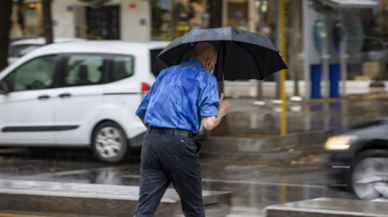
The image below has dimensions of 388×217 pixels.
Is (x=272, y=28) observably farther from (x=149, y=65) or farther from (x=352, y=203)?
(x=352, y=203)

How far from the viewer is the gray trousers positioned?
16.9ft

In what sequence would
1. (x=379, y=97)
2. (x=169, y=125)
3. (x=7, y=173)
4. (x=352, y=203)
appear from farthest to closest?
(x=379, y=97)
(x=7, y=173)
(x=352, y=203)
(x=169, y=125)

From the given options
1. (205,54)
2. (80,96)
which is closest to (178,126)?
(205,54)

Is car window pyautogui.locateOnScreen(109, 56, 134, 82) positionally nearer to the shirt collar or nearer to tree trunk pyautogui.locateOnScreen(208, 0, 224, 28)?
tree trunk pyautogui.locateOnScreen(208, 0, 224, 28)

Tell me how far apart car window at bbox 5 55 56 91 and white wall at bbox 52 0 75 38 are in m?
12.4

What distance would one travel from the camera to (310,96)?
20.9 m

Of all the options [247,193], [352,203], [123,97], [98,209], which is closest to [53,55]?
[123,97]

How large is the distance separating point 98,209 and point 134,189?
2.01 feet

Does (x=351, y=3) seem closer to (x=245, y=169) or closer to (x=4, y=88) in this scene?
(x=245, y=169)

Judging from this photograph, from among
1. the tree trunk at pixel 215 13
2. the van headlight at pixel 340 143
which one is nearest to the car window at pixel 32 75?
the tree trunk at pixel 215 13

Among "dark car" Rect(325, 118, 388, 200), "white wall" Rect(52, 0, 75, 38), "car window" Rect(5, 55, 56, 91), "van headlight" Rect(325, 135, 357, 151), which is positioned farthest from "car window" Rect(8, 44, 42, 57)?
"dark car" Rect(325, 118, 388, 200)

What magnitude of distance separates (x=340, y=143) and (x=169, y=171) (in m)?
4.24

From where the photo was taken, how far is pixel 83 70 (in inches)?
503

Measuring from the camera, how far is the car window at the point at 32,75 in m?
13.0
